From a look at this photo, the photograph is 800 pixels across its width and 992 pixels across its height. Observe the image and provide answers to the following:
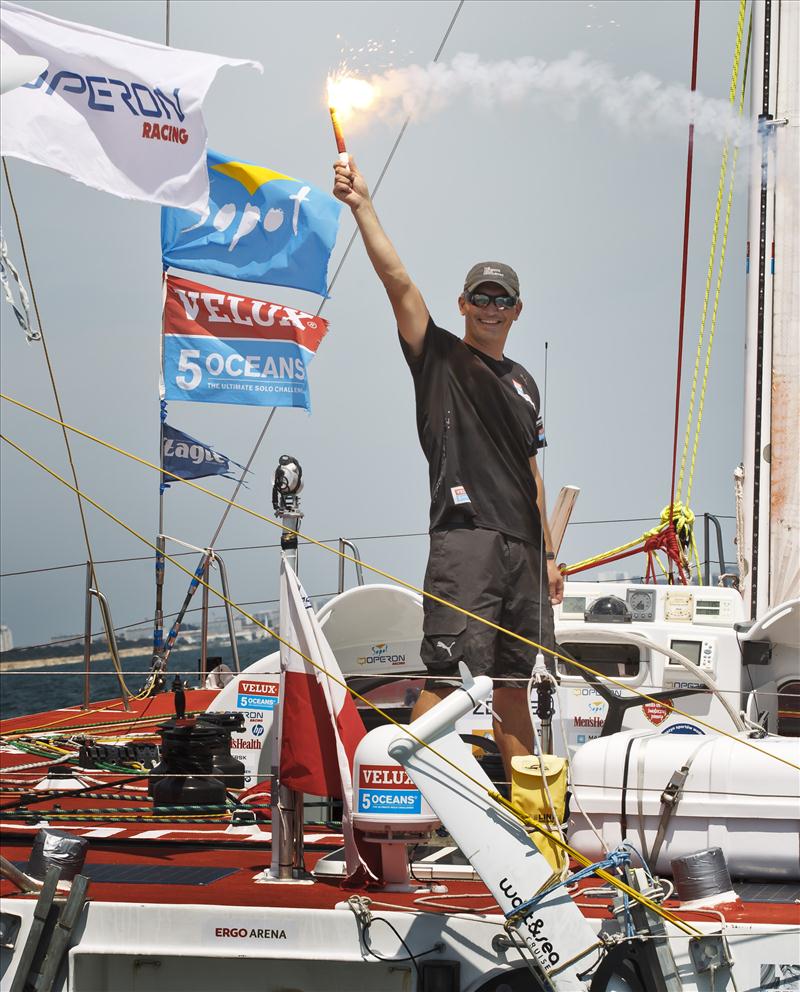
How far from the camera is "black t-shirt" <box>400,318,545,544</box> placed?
4895 mm

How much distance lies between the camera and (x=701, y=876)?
4109mm

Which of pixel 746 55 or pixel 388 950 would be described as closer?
pixel 388 950

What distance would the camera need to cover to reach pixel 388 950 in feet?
12.9

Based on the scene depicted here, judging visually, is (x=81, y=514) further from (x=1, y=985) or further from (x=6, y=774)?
(x=1, y=985)

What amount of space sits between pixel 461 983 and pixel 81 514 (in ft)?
13.5

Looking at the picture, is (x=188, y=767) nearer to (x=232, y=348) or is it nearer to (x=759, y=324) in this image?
(x=759, y=324)

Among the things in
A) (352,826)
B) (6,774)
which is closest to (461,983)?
(352,826)

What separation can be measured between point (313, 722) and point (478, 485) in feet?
3.46

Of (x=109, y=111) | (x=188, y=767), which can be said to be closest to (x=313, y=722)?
(x=188, y=767)

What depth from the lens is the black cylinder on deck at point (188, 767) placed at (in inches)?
220

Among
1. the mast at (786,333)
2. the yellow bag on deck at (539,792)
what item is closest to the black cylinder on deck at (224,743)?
the yellow bag on deck at (539,792)

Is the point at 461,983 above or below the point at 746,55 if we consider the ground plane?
below

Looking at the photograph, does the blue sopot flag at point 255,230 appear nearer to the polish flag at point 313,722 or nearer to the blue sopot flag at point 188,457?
the blue sopot flag at point 188,457

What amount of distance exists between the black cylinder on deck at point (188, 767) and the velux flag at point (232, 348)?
5.61 metres
